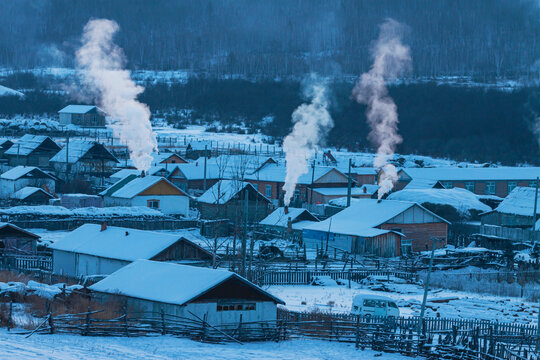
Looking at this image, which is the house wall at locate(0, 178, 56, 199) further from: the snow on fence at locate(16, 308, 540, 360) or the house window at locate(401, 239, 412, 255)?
the snow on fence at locate(16, 308, 540, 360)

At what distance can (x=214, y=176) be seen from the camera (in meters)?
59.1

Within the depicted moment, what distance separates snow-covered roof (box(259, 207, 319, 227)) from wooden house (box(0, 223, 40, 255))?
492 inches

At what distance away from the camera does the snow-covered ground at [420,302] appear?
2684cm

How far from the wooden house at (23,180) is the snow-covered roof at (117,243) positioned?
75.3 feet

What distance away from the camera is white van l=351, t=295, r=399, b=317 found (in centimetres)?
2538

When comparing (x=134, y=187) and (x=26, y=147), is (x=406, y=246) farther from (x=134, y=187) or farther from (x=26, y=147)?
(x=26, y=147)

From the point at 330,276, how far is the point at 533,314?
818 centimetres

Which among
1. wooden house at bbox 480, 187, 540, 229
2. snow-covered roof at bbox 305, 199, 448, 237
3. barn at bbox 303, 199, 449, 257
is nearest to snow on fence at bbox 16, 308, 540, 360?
barn at bbox 303, 199, 449, 257

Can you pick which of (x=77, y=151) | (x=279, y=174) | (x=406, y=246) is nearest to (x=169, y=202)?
(x=279, y=174)

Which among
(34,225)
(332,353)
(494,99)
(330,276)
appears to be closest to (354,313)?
(332,353)

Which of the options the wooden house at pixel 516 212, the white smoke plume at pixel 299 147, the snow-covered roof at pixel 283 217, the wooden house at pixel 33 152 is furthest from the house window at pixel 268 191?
the wooden house at pixel 33 152

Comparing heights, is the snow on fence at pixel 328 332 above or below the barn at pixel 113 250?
below

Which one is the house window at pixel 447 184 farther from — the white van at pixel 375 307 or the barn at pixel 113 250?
the white van at pixel 375 307

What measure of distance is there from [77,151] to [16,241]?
27554mm
